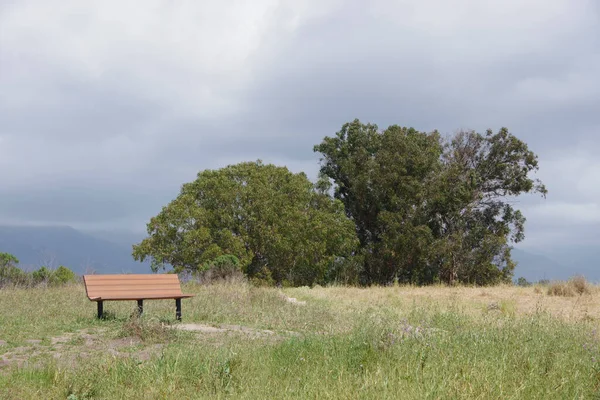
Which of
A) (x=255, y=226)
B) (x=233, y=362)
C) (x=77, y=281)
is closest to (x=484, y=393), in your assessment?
(x=233, y=362)

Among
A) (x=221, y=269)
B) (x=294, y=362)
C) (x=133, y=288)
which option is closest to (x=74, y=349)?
(x=133, y=288)

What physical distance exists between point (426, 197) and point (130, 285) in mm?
16923

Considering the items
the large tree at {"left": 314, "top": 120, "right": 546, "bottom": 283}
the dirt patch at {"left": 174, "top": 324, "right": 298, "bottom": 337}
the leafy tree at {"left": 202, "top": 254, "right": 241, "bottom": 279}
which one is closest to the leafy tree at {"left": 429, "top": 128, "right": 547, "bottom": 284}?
the large tree at {"left": 314, "top": 120, "right": 546, "bottom": 283}

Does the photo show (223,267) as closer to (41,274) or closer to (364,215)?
(41,274)

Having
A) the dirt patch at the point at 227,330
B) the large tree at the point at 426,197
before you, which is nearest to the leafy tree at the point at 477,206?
the large tree at the point at 426,197

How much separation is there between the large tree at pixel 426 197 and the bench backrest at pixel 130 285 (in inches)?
583

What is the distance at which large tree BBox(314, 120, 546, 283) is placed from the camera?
25.1 metres

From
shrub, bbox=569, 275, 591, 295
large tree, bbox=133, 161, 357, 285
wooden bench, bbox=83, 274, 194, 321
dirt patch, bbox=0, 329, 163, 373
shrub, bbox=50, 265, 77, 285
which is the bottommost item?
dirt patch, bbox=0, 329, 163, 373

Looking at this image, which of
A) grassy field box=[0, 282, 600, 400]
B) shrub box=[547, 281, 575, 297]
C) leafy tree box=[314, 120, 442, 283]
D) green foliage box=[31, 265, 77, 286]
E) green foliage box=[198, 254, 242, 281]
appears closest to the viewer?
grassy field box=[0, 282, 600, 400]

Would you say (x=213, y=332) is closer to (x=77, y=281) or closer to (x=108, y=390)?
(x=108, y=390)

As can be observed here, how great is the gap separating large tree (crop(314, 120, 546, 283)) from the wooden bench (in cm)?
1486

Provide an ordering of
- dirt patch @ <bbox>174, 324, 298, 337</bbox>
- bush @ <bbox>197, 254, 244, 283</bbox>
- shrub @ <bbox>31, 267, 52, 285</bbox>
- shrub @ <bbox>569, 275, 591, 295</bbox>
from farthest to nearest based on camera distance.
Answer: bush @ <bbox>197, 254, 244, 283</bbox> < shrub @ <bbox>31, 267, 52, 285</bbox> < shrub @ <bbox>569, 275, 591, 295</bbox> < dirt patch @ <bbox>174, 324, 298, 337</bbox>

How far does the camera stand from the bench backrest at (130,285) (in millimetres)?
10438

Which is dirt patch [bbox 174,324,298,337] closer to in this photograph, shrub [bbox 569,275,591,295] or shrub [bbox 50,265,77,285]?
shrub [bbox 50,265,77,285]
